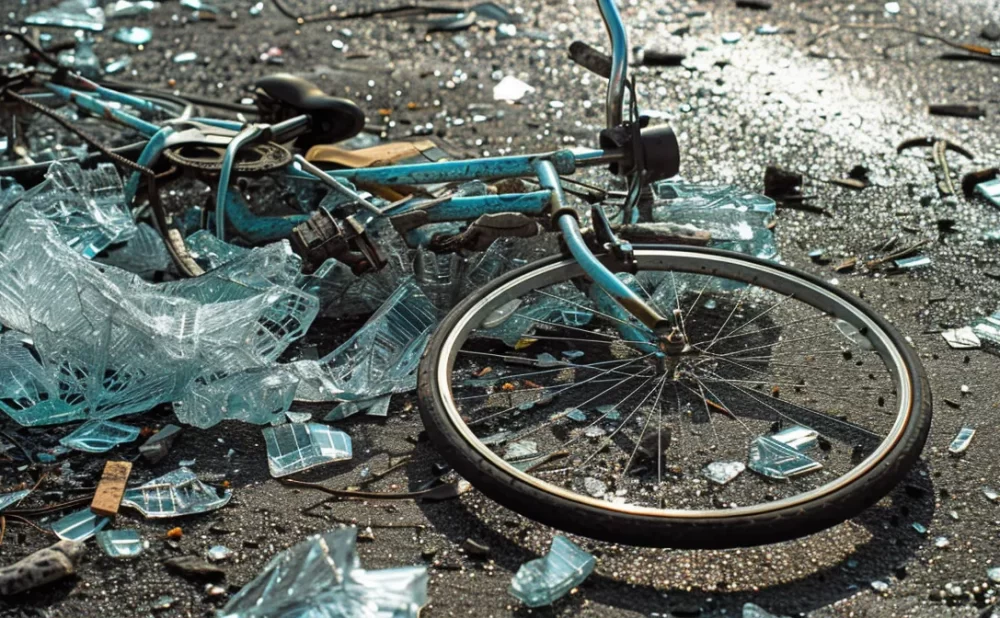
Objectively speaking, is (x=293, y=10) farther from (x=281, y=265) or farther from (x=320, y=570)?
(x=320, y=570)

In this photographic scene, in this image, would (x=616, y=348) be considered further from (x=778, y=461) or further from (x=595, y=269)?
(x=778, y=461)

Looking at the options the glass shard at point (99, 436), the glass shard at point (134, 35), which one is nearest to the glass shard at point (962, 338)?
the glass shard at point (99, 436)

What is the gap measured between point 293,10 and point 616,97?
346cm

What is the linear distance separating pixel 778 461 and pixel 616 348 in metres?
0.77

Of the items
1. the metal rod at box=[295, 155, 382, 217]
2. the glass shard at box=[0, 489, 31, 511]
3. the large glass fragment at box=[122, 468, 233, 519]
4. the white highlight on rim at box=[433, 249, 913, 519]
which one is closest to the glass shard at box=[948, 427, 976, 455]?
Result: the white highlight on rim at box=[433, 249, 913, 519]

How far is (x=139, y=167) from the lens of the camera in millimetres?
4531

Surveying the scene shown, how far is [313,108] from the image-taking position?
4.91m

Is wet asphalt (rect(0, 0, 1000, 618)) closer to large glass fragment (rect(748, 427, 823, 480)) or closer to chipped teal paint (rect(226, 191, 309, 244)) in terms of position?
large glass fragment (rect(748, 427, 823, 480))

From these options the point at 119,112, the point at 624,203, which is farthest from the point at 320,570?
the point at 119,112

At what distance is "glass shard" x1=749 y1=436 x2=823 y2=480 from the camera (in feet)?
12.3

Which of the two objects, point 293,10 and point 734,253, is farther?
point 293,10

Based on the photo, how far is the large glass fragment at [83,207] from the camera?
4.59 m

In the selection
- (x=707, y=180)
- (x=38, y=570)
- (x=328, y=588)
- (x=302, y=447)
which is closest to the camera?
(x=328, y=588)

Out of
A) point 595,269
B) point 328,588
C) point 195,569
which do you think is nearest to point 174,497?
point 195,569
